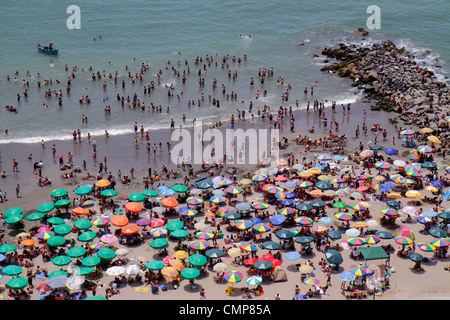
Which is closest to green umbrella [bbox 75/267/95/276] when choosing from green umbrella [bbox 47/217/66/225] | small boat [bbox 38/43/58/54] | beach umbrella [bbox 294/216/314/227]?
green umbrella [bbox 47/217/66/225]

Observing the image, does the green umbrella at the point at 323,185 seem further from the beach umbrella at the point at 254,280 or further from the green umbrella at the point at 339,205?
the beach umbrella at the point at 254,280

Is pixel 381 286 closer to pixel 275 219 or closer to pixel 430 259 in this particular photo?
pixel 430 259

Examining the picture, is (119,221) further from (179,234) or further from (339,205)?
(339,205)

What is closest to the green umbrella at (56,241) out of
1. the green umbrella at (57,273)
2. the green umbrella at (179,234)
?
the green umbrella at (57,273)

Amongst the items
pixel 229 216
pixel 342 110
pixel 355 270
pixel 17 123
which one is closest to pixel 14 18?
pixel 17 123

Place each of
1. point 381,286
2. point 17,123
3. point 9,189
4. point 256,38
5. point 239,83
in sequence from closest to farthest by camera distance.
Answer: point 381,286 < point 9,189 < point 17,123 < point 239,83 < point 256,38

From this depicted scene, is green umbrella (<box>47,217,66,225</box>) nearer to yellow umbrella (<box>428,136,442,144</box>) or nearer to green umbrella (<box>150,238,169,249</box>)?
green umbrella (<box>150,238,169,249</box>)
